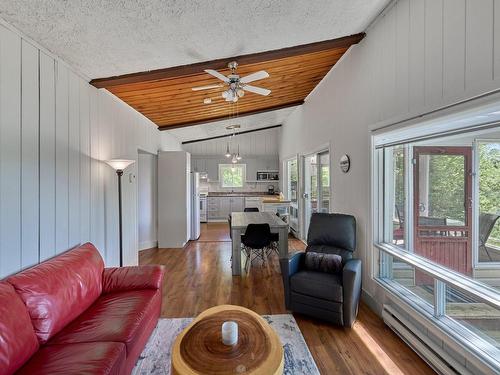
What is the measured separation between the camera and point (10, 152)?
1929 millimetres

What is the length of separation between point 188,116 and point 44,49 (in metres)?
3.16

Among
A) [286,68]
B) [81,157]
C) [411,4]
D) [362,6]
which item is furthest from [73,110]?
[411,4]

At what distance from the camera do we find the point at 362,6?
2.42m

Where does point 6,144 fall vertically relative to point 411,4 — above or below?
below

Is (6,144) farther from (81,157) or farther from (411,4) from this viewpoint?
(411,4)

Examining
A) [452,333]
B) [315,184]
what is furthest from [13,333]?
[315,184]

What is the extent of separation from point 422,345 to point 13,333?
2800mm

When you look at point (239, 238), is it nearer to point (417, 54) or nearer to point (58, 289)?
point (58, 289)

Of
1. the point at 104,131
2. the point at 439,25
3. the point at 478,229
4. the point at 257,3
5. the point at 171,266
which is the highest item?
the point at 257,3

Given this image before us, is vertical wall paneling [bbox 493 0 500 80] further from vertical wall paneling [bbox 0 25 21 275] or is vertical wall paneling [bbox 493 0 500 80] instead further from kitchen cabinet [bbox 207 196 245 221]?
kitchen cabinet [bbox 207 196 245 221]

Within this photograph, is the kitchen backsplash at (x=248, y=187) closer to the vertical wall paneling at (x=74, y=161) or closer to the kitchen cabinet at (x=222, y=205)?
the kitchen cabinet at (x=222, y=205)

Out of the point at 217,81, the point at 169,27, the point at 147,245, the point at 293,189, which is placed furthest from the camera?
the point at 293,189

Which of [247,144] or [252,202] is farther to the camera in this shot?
[247,144]

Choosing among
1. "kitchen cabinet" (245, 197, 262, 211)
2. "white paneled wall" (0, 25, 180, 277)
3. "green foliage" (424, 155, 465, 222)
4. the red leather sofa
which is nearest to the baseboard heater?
"green foliage" (424, 155, 465, 222)
